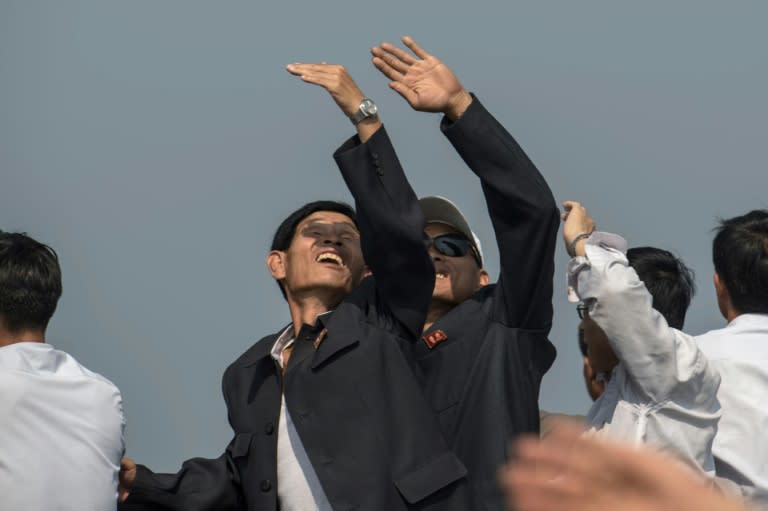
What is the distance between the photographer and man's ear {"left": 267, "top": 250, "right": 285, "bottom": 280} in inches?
259

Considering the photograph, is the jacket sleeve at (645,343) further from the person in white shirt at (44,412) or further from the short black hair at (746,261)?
the person in white shirt at (44,412)

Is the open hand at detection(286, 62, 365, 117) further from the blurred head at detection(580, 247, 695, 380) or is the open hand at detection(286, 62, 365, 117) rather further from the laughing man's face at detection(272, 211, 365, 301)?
the blurred head at detection(580, 247, 695, 380)

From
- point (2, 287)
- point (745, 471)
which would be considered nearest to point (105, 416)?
point (2, 287)

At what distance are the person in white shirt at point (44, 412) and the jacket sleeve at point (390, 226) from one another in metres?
1.30

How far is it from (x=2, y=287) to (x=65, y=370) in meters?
0.46

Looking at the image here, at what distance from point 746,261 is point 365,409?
178cm

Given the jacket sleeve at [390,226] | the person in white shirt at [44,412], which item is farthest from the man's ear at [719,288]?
the person in white shirt at [44,412]

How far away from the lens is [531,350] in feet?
18.6

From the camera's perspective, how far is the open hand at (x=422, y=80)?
5.59 meters

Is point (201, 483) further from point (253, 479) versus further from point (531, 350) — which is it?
point (531, 350)

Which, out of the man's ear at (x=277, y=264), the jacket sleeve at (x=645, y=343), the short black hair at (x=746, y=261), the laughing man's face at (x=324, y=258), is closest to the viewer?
the jacket sleeve at (x=645, y=343)

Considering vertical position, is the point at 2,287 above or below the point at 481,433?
above

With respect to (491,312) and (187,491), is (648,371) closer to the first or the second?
(491,312)

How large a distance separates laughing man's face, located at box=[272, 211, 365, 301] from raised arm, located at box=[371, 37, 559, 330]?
0.90m
